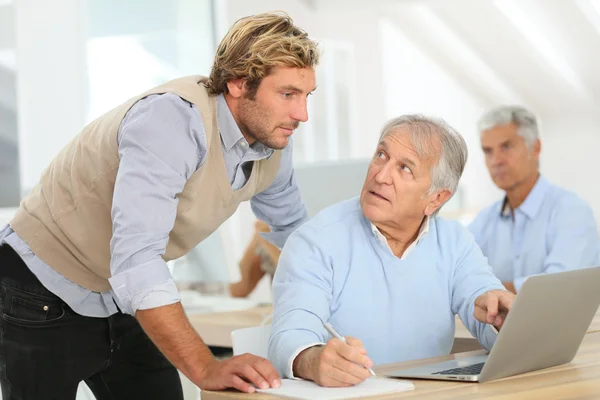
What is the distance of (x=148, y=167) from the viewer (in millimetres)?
1512

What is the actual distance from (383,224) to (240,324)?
81 cm

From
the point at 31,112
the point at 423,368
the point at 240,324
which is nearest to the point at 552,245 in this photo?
the point at 240,324

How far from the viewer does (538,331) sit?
4.75ft

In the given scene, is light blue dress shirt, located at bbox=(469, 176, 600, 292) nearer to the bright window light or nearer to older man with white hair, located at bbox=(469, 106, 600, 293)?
older man with white hair, located at bbox=(469, 106, 600, 293)

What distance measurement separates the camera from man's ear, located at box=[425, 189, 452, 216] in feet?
6.16

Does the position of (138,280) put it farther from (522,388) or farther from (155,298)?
(522,388)

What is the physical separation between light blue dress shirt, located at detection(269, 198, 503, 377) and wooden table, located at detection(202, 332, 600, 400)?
0.77 ft

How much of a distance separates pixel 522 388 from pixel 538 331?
13cm

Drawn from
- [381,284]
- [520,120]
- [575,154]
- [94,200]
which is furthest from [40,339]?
[575,154]

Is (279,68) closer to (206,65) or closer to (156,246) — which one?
(156,246)

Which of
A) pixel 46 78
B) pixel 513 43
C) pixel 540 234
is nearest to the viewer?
pixel 540 234

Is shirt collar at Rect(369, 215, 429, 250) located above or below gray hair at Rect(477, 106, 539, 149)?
below

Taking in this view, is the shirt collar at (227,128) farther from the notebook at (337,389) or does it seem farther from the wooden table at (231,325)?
the wooden table at (231,325)

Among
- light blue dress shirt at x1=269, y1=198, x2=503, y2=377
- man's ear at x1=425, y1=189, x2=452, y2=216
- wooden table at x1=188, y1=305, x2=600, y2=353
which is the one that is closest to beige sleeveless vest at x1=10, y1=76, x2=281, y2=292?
light blue dress shirt at x1=269, y1=198, x2=503, y2=377
